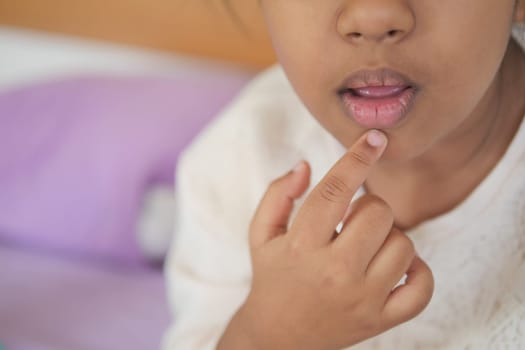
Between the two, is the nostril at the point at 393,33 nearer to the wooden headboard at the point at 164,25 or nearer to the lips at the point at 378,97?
the lips at the point at 378,97

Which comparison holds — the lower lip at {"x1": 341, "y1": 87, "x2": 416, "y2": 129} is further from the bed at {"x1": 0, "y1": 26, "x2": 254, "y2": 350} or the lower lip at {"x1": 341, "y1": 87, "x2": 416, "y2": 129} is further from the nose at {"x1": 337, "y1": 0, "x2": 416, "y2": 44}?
the bed at {"x1": 0, "y1": 26, "x2": 254, "y2": 350}

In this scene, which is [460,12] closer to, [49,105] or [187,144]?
[187,144]

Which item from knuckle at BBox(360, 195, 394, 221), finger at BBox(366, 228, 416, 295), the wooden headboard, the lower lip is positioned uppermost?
the wooden headboard

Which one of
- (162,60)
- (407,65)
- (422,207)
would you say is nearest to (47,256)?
(162,60)

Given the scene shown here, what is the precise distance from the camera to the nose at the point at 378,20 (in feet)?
1.76

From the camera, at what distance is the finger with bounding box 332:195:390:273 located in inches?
23.0

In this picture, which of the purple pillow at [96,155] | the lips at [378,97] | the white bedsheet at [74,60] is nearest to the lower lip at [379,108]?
the lips at [378,97]

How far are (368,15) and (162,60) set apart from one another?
1.12 meters

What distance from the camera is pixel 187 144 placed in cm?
132

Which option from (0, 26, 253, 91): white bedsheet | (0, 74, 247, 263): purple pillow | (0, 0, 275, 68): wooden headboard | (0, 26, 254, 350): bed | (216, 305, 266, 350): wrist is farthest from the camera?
(0, 26, 253, 91): white bedsheet

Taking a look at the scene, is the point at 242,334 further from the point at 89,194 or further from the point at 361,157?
the point at 89,194

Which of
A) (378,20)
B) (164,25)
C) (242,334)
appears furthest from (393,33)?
(164,25)

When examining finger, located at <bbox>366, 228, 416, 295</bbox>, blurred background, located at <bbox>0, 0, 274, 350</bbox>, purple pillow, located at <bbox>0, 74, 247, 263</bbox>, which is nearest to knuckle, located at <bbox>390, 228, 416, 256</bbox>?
finger, located at <bbox>366, 228, 416, 295</bbox>

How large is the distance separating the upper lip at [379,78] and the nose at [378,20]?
0.03 m
